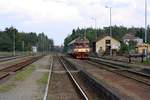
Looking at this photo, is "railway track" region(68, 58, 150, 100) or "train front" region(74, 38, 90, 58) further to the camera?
"train front" region(74, 38, 90, 58)

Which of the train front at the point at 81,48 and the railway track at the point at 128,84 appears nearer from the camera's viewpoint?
the railway track at the point at 128,84

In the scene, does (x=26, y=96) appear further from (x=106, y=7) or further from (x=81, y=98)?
(x=106, y=7)

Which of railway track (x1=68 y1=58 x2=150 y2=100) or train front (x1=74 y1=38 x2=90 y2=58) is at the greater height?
train front (x1=74 y1=38 x2=90 y2=58)

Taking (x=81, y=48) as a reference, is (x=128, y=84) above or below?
below

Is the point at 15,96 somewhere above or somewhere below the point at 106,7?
below

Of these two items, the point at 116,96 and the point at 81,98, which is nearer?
the point at 116,96

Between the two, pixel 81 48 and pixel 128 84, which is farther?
pixel 81 48

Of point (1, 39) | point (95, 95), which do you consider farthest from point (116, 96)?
point (1, 39)

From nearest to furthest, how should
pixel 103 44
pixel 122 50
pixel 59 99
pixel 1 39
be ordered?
pixel 59 99 → pixel 122 50 → pixel 103 44 → pixel 1 39

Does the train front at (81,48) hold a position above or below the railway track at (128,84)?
above

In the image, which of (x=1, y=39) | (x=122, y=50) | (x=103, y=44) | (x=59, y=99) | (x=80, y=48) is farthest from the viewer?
(x=1, y=39)

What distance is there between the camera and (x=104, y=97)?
20.0m

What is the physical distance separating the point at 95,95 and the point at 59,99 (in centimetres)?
235

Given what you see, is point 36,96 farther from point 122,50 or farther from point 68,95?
point 122,50
